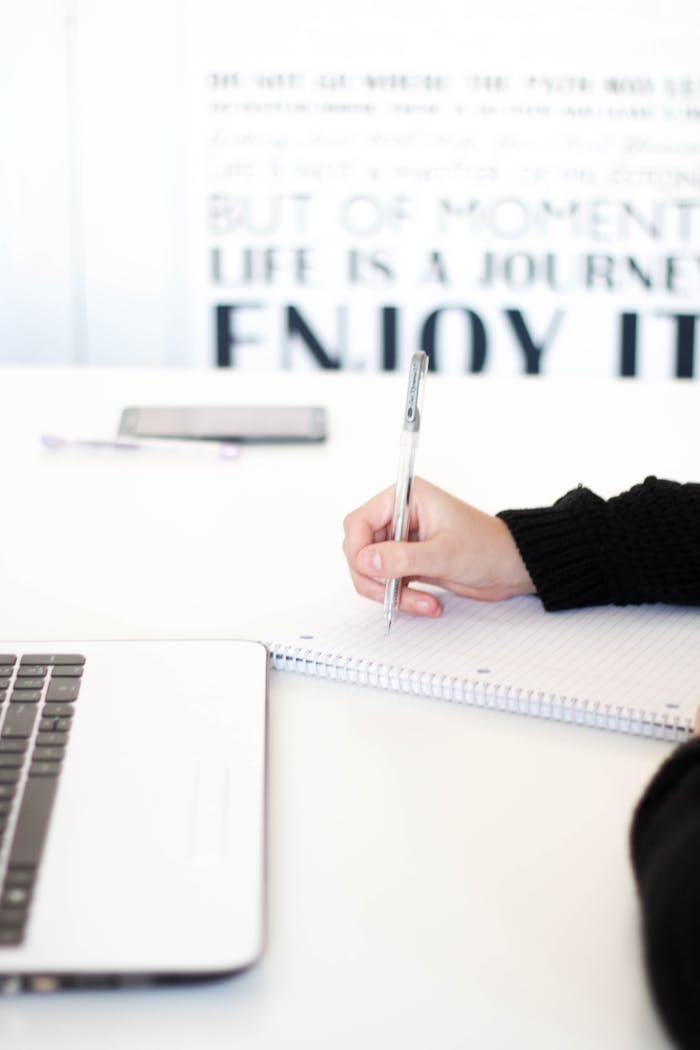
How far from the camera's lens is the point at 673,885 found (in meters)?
0.40

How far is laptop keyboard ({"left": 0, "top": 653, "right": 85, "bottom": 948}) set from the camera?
0.43m

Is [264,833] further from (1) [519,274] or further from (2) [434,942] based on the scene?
(1) [519,274]

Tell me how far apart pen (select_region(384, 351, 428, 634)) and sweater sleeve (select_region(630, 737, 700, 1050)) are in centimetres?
26

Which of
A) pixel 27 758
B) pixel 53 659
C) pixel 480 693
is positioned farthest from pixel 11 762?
pixel 480 693

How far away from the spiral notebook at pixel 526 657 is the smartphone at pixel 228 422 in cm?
44

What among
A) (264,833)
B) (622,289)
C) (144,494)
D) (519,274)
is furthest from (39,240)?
(264,833)

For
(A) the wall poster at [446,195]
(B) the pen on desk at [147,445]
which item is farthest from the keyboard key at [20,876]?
(A) the wall poster at [446,195]

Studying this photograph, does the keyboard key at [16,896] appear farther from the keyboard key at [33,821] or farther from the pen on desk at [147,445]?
the pen on desk at [147,445]

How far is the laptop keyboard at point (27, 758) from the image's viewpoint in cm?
43

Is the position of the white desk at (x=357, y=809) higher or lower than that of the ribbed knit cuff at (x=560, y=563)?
lower

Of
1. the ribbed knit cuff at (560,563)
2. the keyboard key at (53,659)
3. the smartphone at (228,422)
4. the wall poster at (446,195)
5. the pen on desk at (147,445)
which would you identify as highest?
the wall poster at (446,195)

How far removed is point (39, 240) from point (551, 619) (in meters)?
2.36

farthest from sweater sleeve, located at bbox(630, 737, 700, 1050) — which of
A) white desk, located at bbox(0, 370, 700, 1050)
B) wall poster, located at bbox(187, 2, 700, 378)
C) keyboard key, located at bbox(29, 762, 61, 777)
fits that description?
wall poster, located at bbox(187, 2, 700, 378)

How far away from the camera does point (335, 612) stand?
2.40ft
